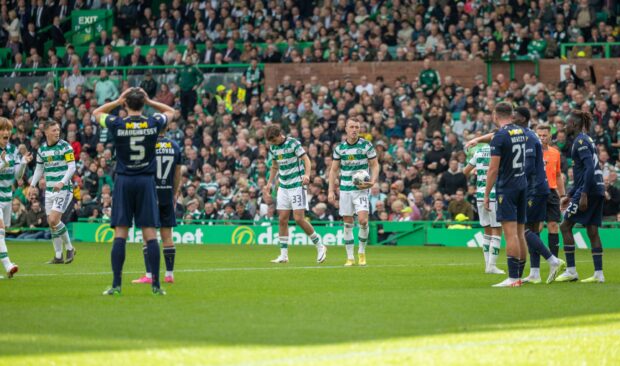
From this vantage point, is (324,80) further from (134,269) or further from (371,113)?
(134,269)

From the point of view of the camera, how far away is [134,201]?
13.1 metres

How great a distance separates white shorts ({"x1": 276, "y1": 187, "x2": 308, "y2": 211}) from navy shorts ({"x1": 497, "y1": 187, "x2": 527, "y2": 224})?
23.2 feet

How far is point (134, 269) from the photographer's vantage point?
18.7 m

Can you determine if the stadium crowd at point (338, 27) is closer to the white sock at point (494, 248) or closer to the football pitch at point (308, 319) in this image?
the football pitch at point (308, 319)

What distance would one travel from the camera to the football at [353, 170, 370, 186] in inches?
784

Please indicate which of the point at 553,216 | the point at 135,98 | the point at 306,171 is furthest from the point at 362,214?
the point at 135,98

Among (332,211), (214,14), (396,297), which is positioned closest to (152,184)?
(396,297)

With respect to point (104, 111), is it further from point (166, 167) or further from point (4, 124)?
point (4, 124)

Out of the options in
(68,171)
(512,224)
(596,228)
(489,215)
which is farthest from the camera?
(68,171)

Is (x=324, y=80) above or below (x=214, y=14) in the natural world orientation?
below

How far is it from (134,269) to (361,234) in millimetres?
4207

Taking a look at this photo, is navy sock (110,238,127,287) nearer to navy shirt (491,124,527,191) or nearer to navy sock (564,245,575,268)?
Result: navy shirt (491,124,527,191)

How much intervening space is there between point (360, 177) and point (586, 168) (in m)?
5.38

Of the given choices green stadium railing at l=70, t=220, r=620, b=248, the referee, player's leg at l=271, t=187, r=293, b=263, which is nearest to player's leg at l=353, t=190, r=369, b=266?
player's leg at l=271, t=187, r=293, b=263
